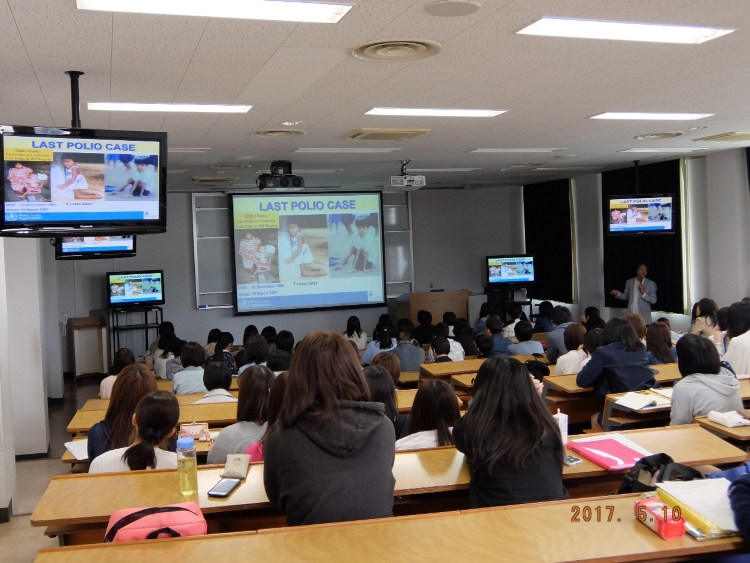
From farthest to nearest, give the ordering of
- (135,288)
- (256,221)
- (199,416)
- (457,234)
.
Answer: (457,234), (256,221), (135,288), (199,416)

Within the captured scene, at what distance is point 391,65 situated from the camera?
3736 mm

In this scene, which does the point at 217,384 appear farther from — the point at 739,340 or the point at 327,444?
the point at 739,340

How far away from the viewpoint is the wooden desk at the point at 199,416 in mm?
4508

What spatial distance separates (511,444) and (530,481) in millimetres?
166

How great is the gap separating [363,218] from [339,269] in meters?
0.97

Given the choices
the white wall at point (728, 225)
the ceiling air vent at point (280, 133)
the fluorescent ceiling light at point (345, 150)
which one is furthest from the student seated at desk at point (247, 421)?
the white wall at point (728, 225)

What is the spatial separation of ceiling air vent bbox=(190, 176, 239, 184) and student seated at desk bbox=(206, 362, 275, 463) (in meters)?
6.49

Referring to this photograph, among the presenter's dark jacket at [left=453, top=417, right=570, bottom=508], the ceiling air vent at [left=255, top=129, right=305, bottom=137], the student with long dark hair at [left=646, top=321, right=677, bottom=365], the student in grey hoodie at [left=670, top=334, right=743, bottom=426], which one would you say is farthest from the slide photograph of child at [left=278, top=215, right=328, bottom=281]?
the presenter's dark jacket at [left=453, top=417, right=570, bottom=508]

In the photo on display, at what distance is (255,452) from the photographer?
3.33m

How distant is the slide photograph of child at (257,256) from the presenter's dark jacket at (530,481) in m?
9.06

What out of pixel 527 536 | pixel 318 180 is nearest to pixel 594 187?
pixel 318 180

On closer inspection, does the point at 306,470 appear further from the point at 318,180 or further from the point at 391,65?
the point at 318,180

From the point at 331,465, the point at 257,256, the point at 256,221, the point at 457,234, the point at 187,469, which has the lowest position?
the point at 187,469

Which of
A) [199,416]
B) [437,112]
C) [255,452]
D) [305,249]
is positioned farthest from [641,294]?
[255,452]
